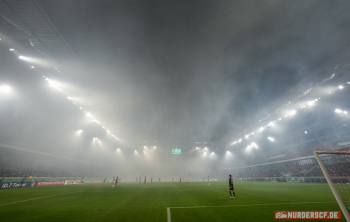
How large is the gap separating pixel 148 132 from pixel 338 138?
49622 millimetres

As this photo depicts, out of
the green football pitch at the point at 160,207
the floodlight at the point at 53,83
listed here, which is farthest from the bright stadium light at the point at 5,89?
the green football pitch at the point at 160,207

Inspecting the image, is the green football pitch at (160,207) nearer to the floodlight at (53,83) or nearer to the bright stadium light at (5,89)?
the bright stadium light at (5,89)

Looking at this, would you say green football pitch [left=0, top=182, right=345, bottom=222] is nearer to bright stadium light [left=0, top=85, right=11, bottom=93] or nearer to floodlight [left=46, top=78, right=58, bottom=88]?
bright stadium light [left=0, top=85, right=11, bottom=93]

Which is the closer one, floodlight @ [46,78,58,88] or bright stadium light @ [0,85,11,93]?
bright stadium light @ [0,85,11,93]

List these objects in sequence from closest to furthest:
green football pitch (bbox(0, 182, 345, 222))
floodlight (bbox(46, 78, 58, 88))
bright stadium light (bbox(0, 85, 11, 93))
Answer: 1. green football pitch (bbox(0, 182, 345, 222))
2. bright stadium light (bbox(0, 85, 11, 93))
3. floodlight (bbox(46, 78, 58, 88))

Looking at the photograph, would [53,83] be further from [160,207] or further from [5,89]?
[160,207]

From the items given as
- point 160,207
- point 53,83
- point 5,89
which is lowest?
point 160,207

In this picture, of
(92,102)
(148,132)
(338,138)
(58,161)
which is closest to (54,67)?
(92,102)

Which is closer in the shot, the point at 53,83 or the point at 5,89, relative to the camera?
the point at 5,89

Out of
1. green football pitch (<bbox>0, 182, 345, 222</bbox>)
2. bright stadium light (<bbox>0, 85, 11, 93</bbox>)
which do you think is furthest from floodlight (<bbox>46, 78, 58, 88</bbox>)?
green football pitch (<bbox>0, 182, 345, 222</bbox>)

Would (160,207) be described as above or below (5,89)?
below

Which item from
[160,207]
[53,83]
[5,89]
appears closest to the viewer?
[160,207]

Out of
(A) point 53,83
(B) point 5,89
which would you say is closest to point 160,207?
(B) point 5,89

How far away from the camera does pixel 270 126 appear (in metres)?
40.5
